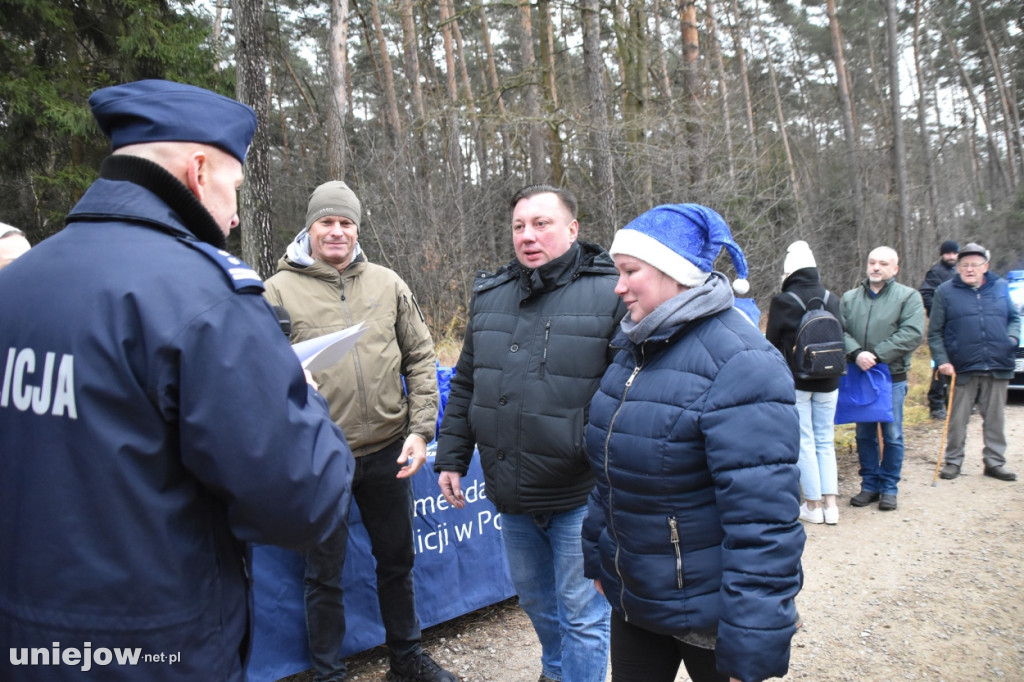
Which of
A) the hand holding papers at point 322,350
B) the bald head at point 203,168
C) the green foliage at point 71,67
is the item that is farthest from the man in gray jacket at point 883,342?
the green foliage at point 71,67

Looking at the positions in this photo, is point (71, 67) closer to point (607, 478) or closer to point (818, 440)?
point (818, 440)

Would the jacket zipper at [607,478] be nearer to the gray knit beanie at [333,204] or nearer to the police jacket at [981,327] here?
the gray knit beanie at [333,204]

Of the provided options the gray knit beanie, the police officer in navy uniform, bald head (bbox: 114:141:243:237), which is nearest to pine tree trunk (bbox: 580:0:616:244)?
the gray knit beanie

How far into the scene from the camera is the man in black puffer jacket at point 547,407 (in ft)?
8.89

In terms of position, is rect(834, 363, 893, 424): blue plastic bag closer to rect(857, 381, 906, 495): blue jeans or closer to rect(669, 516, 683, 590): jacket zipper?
rect(857, 381, 906, 495): blue jeans

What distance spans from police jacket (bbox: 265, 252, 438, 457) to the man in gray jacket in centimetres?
406

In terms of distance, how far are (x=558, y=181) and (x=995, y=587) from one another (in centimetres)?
945

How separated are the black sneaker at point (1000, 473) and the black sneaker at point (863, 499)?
1456 mm

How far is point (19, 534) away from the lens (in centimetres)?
136

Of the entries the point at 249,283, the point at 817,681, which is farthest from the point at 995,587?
the point at 249,283

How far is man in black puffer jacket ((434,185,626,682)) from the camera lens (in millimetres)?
2711

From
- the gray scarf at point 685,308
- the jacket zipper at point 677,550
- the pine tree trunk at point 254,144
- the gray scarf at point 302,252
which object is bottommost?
the jacket zipper at point 677,550

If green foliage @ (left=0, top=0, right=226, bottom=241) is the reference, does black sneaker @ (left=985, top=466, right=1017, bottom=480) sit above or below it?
below

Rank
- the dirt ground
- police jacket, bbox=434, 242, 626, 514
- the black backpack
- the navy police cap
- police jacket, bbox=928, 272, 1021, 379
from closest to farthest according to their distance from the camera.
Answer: the navy police cap → police jacket, bbox=434, 242, 626, 514 → the dirt ground → the black backpack → police jacket, bbox=928, 272, 1021, 379
